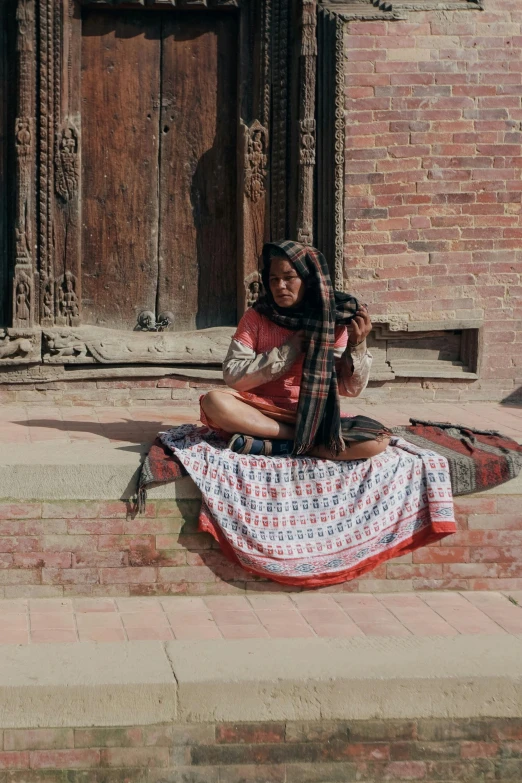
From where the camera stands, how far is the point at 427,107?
7984mm

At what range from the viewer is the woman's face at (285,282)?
17.4 ft

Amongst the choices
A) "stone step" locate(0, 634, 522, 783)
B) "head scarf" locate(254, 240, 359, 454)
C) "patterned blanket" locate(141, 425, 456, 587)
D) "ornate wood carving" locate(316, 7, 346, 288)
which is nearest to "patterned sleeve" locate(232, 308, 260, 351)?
"head scarf" locate(254, 240, 359, 454)

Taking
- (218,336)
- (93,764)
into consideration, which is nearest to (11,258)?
(218,336)

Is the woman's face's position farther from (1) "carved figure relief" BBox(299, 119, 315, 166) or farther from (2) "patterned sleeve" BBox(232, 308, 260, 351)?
(1) "carved figure relief" BBox(299, 119, 315, 166)

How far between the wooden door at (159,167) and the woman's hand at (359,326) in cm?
318

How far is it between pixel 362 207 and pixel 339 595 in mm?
3579

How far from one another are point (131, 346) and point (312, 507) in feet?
10.6

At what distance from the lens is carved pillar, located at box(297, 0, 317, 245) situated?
7.99 metres

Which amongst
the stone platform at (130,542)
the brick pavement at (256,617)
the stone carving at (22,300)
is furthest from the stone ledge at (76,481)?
the stone carving at (22,300)

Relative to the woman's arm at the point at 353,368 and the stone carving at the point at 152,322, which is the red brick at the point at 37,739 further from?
the stone carving at the point at 152,322

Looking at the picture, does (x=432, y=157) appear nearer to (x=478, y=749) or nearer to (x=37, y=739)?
(x=478, y=749)

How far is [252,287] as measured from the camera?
8344mm

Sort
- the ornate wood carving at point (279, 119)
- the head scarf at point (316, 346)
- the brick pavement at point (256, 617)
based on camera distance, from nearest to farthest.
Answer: the brick pavement at point (256, 617) < the head scarf at point (316, 346) < the ornate wood carving at point (279, 119)

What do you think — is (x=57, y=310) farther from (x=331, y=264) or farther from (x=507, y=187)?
(x=507, y=187)
